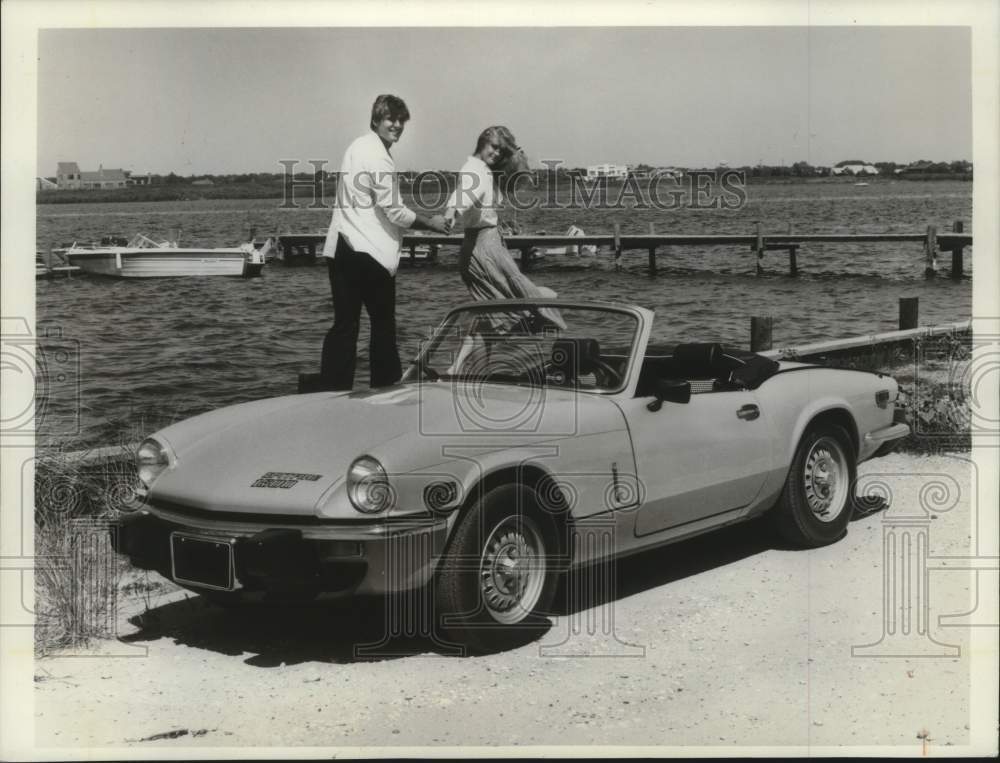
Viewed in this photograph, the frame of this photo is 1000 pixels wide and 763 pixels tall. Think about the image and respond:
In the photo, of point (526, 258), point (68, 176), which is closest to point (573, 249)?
point (526, 258)

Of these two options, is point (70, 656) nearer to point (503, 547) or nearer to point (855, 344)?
point (503, 547)

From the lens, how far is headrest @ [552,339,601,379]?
5.61 m

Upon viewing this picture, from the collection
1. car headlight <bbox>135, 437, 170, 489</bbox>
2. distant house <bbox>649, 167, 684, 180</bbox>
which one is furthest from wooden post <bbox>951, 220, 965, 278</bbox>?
car headlight <bbox>135, 437, 170, 489</bbox>

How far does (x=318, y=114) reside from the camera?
28.3ft

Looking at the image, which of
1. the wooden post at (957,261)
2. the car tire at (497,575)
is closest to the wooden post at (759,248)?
the wooden post at (957,261)

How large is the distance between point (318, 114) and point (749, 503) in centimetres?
450

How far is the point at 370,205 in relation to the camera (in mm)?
7375

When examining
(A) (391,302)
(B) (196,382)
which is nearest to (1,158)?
(A) (391,302)

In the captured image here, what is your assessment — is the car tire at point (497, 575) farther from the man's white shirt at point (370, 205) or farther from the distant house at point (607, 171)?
the distant house at point (607, 171)

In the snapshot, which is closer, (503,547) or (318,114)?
(503,547)

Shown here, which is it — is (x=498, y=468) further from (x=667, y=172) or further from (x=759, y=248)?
(x=759, y=248)

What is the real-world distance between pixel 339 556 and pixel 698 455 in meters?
1.92

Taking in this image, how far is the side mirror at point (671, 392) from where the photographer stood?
5.51m

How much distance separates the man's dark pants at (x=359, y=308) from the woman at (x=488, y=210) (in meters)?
0.64
